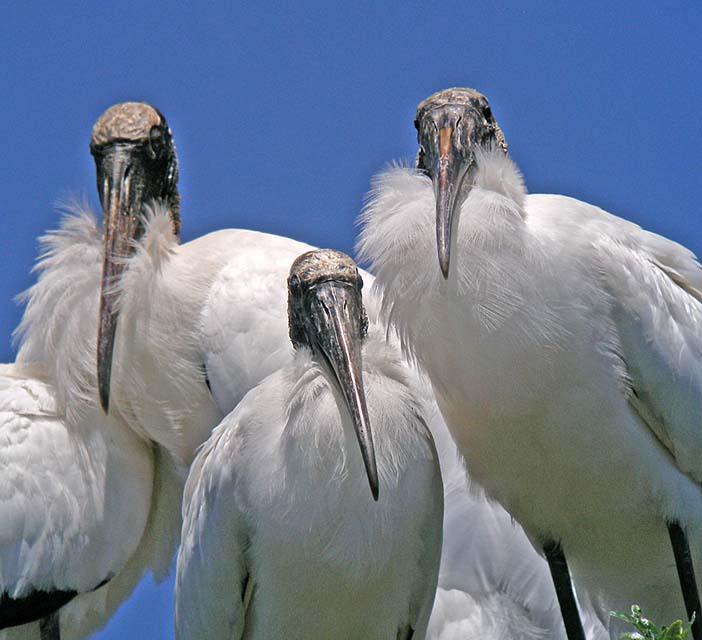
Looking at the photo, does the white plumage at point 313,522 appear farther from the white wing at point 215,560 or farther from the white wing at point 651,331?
the white wing at point 651,331

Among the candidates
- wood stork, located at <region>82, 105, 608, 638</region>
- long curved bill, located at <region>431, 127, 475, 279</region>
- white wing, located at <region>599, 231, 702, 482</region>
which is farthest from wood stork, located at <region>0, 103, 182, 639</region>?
white wing, located at <region>599, 231, 702, 482</region>

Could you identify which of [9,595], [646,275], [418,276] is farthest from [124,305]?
[646,275]

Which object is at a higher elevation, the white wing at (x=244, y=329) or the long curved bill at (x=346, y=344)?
the long curved bill at (x=346, y=344)

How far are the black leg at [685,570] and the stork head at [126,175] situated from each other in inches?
95.7

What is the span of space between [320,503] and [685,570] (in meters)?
1.36

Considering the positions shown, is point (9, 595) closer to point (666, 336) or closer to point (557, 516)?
point (557, 516)

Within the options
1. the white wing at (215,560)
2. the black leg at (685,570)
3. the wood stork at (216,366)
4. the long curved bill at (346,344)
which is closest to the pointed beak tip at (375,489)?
the long curved bill at (346,344)

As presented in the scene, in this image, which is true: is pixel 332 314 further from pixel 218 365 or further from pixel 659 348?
pixel 218 365

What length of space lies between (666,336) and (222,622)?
180cm

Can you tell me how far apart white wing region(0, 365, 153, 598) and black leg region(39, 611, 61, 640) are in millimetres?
216

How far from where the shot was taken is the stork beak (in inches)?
285

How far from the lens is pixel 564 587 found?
6.54 metres

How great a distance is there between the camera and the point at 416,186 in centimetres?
627

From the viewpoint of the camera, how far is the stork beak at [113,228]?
7.24 m
